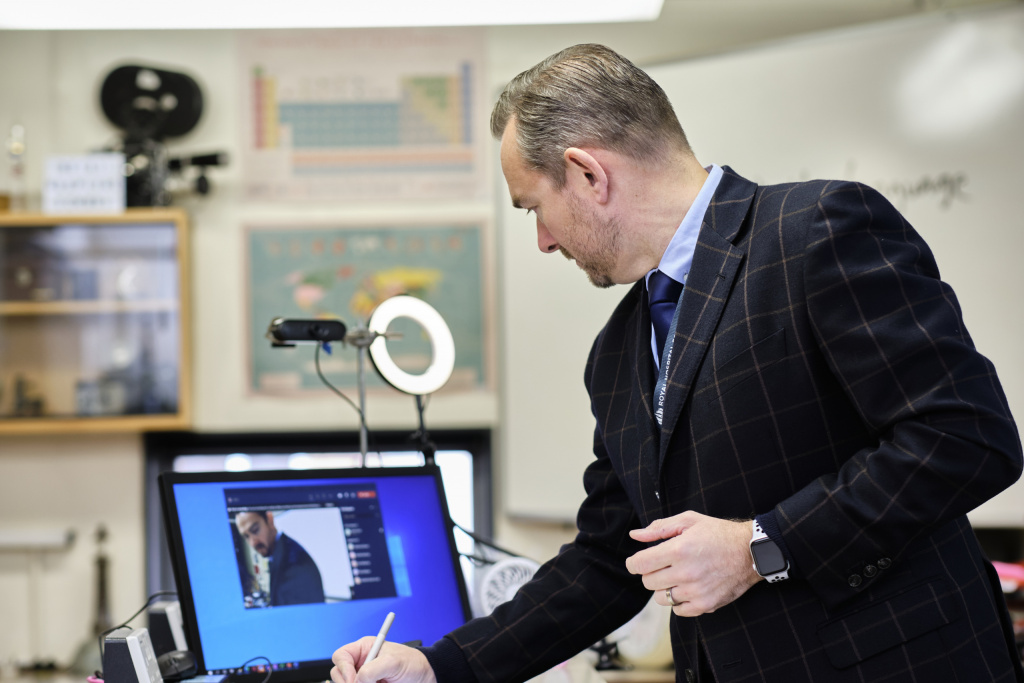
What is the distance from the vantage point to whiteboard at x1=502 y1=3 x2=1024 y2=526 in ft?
8.23

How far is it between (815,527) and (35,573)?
9.57ft

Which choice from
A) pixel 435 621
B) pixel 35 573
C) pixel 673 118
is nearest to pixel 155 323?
pixel 35 573

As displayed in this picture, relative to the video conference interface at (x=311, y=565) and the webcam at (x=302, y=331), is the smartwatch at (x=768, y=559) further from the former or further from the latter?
the webcam at (x=302, y=331)

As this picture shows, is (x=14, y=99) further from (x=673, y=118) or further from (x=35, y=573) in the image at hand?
(x=673, y=118)

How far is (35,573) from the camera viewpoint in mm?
3037

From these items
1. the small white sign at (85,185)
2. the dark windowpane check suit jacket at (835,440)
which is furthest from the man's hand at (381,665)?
the small white sign at (85,185)

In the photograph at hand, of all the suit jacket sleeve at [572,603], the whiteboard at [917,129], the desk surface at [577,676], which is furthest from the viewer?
the whiteboard at [917,129]

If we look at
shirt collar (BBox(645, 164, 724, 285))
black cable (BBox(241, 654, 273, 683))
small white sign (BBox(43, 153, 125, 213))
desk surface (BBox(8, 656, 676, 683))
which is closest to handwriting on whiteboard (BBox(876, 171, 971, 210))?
desk surface (BBox(8, 656, 676, 683))

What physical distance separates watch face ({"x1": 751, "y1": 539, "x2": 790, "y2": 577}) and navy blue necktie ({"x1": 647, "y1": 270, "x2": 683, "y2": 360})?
320 mm

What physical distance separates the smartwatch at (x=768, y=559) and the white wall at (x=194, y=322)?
202 centimetres

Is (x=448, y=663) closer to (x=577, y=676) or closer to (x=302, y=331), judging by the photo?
(x=577, y=676)

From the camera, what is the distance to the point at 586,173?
1.15 m

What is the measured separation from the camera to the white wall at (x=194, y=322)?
304cm

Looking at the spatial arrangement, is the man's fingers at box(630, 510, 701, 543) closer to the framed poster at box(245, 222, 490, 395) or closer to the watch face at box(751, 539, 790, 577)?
the watch face at box(751, 539, 790, 577)
